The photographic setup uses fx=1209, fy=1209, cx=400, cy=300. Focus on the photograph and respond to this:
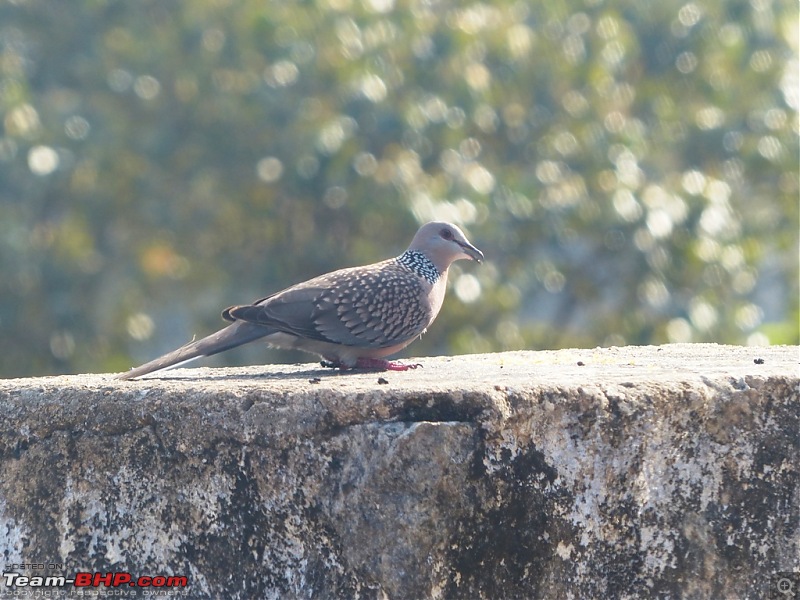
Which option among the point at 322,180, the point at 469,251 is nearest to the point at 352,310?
the point at 469,251

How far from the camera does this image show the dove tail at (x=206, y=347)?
12.8ft

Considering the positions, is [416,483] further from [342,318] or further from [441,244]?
[441,244]

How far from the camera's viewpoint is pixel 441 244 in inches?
206

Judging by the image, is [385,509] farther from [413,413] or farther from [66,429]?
[66,429]

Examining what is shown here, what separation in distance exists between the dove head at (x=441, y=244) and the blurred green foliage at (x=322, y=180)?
156 inches

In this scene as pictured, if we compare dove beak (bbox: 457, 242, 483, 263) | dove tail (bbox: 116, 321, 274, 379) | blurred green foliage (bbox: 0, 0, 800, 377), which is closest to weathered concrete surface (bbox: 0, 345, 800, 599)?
dove tail (bbox: 116, 321, 274, 379)

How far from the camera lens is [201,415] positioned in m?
3.31

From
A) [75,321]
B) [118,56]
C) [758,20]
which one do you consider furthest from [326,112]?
[758,20]

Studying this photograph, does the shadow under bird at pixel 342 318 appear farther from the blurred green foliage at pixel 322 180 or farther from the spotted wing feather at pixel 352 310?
the blurred green foliage at pixel 322 180

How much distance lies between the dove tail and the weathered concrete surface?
35 cm

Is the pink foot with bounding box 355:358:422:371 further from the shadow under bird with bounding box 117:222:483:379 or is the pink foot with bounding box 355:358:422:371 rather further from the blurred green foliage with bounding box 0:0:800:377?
the blurred green foliage with bounding box 0:0:800:377

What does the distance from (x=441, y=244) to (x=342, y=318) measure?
97 centimetres

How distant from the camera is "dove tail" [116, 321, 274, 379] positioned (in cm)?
390

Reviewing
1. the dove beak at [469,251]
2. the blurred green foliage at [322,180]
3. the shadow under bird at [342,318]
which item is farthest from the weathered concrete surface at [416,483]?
the blurred green foliage at [322,180]
